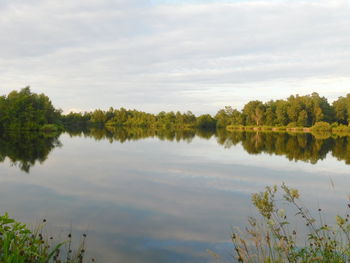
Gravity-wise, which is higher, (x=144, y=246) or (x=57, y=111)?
(x=57, y=111)

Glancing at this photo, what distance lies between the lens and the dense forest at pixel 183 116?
70062 mm

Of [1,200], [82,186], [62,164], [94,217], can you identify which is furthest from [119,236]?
[62,164]

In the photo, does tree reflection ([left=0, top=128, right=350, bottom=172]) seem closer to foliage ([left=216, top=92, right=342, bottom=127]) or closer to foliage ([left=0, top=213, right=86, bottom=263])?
foliage ([left=0, top=213, right=86, bottom=263])

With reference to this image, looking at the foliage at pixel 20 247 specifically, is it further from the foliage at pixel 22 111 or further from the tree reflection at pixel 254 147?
the foliage at pixel 22 111

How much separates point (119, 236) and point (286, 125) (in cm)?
9598

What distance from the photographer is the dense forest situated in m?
70.1

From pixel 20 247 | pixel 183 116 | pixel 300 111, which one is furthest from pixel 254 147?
pixel 183 116

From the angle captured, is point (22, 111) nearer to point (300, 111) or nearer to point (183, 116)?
point (183, 116)

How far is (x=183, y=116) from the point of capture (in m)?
132

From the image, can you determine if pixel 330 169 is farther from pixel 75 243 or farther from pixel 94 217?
pixel 75 243

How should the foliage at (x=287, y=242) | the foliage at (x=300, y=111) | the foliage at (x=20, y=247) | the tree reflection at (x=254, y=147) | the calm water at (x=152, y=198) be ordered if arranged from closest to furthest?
the foliage at (x=20, y=247)
the foliage at (x=287, y=242)
the calm water at (x=152, y=198)
the tree reflection at (x=254, y=147)
the foliage at (x=300, y=111)

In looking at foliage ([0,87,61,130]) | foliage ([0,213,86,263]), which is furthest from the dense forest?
foliage ([0,213,86,263])

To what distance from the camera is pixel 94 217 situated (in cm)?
972

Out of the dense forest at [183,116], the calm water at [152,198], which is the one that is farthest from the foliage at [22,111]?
the calm water at [152,198]
